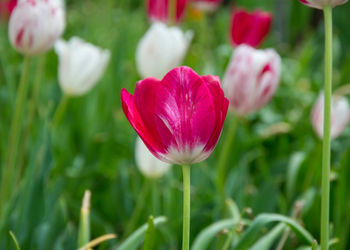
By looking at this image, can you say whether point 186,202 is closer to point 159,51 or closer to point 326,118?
point 326,118

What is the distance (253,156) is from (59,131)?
56 cm

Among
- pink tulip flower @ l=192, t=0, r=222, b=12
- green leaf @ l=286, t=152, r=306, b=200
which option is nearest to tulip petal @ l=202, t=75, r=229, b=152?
green leaf @ l=286, t=152, r=306, b=200

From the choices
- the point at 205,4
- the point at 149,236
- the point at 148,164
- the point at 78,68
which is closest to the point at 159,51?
the point at 78,68

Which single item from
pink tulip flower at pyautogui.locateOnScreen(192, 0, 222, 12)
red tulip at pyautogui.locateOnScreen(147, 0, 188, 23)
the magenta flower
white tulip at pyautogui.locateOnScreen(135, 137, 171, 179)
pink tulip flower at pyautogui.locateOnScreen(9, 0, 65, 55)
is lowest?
white tulip at pyautogui.locateOnScreen(135, 137, 171, 179)

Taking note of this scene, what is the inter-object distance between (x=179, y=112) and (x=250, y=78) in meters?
0.53

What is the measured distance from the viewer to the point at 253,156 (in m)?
1.52

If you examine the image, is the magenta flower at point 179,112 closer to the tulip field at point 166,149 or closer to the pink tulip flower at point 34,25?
the tulip field at point 166,149

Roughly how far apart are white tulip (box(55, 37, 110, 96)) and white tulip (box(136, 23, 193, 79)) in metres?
0.10

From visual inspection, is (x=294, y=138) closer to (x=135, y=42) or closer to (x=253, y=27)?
(x=253, y=27)

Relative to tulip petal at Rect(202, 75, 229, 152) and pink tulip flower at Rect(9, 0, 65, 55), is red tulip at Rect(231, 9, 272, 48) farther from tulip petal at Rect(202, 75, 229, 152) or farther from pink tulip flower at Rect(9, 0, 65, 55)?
tulip petal at Rect(202, 75, 229, 152)

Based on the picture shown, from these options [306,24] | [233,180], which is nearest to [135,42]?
[233,180]

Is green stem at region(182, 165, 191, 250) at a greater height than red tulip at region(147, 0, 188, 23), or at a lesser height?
lesser

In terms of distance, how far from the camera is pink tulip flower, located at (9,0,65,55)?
96 cm

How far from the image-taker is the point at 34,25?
3.17 ft
